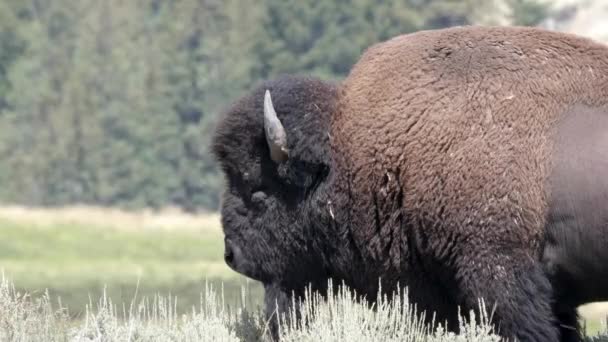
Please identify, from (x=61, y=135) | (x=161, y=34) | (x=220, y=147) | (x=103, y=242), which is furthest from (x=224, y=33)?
(x=220, y=147)

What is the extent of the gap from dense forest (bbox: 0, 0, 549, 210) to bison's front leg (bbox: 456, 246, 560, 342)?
43.3m

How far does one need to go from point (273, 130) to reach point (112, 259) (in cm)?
2610

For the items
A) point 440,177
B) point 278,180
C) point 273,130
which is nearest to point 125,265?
point 278,180

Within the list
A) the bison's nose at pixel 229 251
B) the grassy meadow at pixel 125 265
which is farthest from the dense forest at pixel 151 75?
the bison's nose at pixel 229 251

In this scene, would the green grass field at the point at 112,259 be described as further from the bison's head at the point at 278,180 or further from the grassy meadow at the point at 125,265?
the bison's head at the point at 278,180

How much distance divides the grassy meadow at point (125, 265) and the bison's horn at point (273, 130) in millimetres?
841

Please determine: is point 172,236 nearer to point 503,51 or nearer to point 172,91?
point 172,91

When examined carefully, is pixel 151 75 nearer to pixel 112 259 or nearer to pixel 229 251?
pixel 112 259

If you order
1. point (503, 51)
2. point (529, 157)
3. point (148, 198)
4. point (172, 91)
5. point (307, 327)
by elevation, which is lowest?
point (307, 327)

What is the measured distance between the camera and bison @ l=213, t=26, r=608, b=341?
540cm

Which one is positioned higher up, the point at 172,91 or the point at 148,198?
the point at 172,91

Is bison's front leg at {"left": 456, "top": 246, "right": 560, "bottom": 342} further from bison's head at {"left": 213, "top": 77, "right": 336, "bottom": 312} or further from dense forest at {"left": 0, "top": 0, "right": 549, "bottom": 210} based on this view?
dense forest at {"left": 0, "top": 0, "right": 549, "bottom": 210}

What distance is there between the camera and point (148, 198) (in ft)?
166

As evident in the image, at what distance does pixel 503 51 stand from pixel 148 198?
Answer: 45.5 metres
